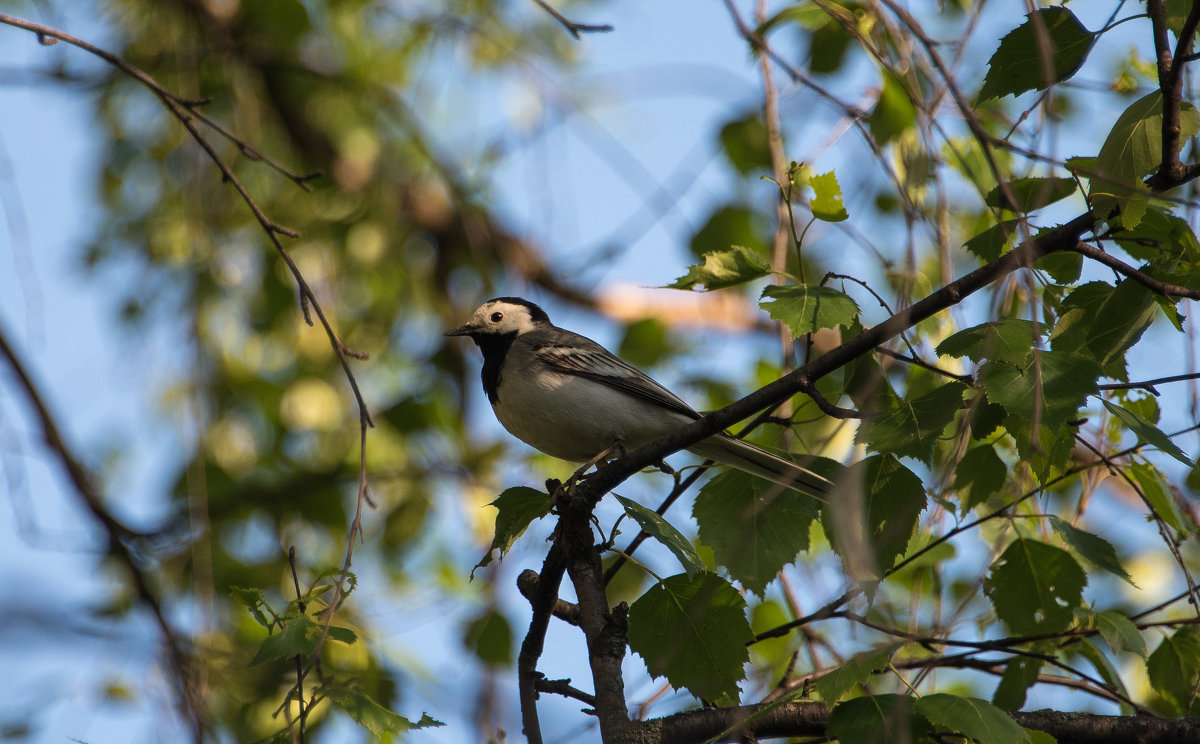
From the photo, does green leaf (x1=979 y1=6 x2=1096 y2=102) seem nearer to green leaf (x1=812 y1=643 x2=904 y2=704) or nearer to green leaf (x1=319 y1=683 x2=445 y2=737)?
green leaf (x1=812 y1=643 x2=904 y2=704)

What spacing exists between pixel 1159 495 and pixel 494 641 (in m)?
2.65

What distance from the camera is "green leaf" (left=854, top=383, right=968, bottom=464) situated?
2197mm

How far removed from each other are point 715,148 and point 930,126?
2.55 metres

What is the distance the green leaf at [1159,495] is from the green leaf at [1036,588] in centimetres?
30

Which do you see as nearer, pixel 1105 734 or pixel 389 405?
pixel 1105 734

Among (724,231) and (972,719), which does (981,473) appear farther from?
(724,231)

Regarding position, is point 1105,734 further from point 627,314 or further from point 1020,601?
point 627,314

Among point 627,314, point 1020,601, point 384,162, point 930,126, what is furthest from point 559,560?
point 627,314

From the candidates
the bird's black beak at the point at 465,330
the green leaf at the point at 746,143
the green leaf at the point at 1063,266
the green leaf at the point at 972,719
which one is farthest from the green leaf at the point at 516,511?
the green leaf at the point at 746,143

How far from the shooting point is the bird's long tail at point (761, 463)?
9.34 ft

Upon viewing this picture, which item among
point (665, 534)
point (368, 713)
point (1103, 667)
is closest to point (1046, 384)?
point (665, 534)

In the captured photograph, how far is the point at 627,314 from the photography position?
339 inches

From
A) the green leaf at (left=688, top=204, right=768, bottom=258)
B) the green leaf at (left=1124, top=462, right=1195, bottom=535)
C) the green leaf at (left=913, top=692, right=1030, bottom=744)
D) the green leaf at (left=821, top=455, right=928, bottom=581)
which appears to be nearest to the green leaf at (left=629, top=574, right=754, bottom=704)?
the green leaf at (left=821, top=455, right=928, bottom=581)

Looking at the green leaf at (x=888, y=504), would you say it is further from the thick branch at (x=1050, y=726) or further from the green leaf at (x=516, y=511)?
the green leaf at (x=516, y=511)
